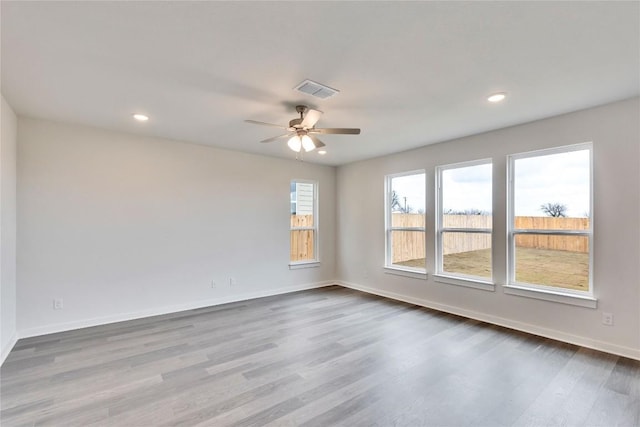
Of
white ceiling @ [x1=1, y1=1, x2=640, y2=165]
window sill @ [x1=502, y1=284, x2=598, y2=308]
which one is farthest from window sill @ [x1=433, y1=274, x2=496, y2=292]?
white ceiling @ [x1=1, y1=1, x2=640, y2=165]

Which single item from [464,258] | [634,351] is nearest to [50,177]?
[464,258]

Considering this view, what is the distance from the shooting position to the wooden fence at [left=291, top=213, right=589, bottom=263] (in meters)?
3.47

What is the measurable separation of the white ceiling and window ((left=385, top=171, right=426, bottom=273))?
175cm

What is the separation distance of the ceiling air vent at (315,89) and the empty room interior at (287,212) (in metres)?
0.03

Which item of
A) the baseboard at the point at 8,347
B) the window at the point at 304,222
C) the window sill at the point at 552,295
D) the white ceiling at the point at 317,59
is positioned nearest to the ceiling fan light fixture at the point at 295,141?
the white ceiling at the point at 317,59

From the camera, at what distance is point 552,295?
3498 millimetres

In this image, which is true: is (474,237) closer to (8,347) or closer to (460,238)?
(460,238)

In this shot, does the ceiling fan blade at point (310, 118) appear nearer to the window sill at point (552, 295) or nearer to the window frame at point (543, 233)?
the window frame at point (543, 233)

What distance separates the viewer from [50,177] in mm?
3664

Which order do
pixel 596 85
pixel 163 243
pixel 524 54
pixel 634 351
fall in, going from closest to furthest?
1. pixel 524 54
2. pixel 596 85
3. pixel 634 351
4. pixel 163 243

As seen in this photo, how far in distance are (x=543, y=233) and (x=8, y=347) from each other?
6068 mm

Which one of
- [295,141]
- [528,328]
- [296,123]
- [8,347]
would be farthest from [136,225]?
[528,328]

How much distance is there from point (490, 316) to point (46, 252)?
225 inches

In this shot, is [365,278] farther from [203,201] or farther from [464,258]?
[203,201]
